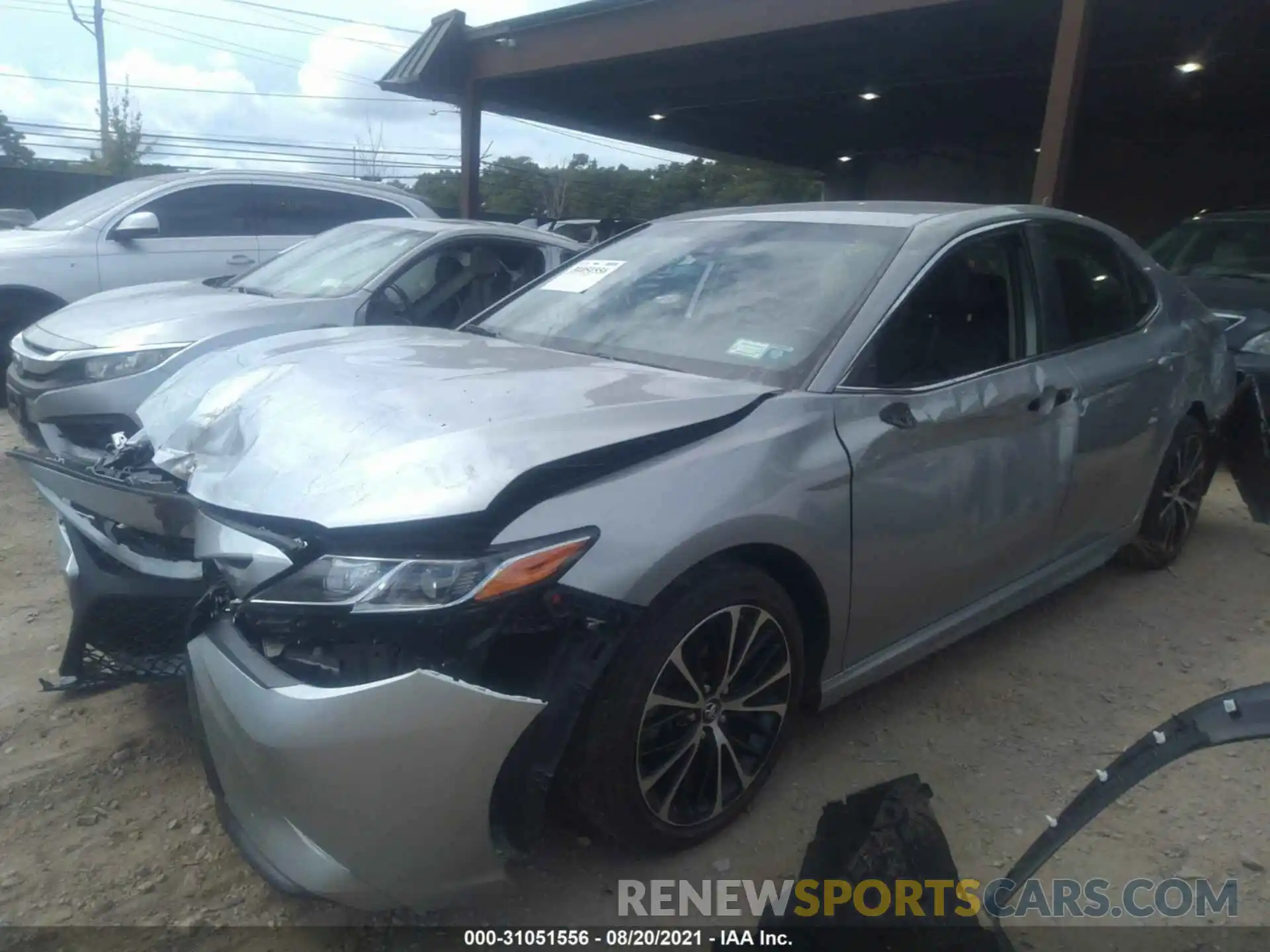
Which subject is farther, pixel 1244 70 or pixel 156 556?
pixel 1244 70

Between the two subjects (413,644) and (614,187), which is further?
(614,187)

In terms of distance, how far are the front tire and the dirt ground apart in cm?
18

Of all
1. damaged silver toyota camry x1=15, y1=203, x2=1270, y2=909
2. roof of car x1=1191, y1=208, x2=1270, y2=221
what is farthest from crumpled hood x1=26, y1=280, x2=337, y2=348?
roof of car x1=1191, y1=208, x2=1270, y2=221

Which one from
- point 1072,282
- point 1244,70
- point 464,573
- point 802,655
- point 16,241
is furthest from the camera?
point 1244,70

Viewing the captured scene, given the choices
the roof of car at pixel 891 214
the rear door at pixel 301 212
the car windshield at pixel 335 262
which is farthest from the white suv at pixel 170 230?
the roof of car at pixel 891 214

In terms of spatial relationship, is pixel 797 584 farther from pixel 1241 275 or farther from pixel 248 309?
pixel 1241 275

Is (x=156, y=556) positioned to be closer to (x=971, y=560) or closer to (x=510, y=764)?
(x=510, y=764)

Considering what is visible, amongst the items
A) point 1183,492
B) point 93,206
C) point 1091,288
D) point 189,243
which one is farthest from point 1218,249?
point 93,206

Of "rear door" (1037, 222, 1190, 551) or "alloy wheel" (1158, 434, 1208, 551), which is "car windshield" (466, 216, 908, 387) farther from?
"alloy wheel" (1158, 434, 1208, 551)

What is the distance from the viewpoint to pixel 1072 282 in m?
3.60

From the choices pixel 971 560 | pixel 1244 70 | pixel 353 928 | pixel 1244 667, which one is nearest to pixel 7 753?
pixel 353 928

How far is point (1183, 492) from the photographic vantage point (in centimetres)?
444

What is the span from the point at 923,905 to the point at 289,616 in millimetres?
1447

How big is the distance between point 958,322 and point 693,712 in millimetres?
1557
